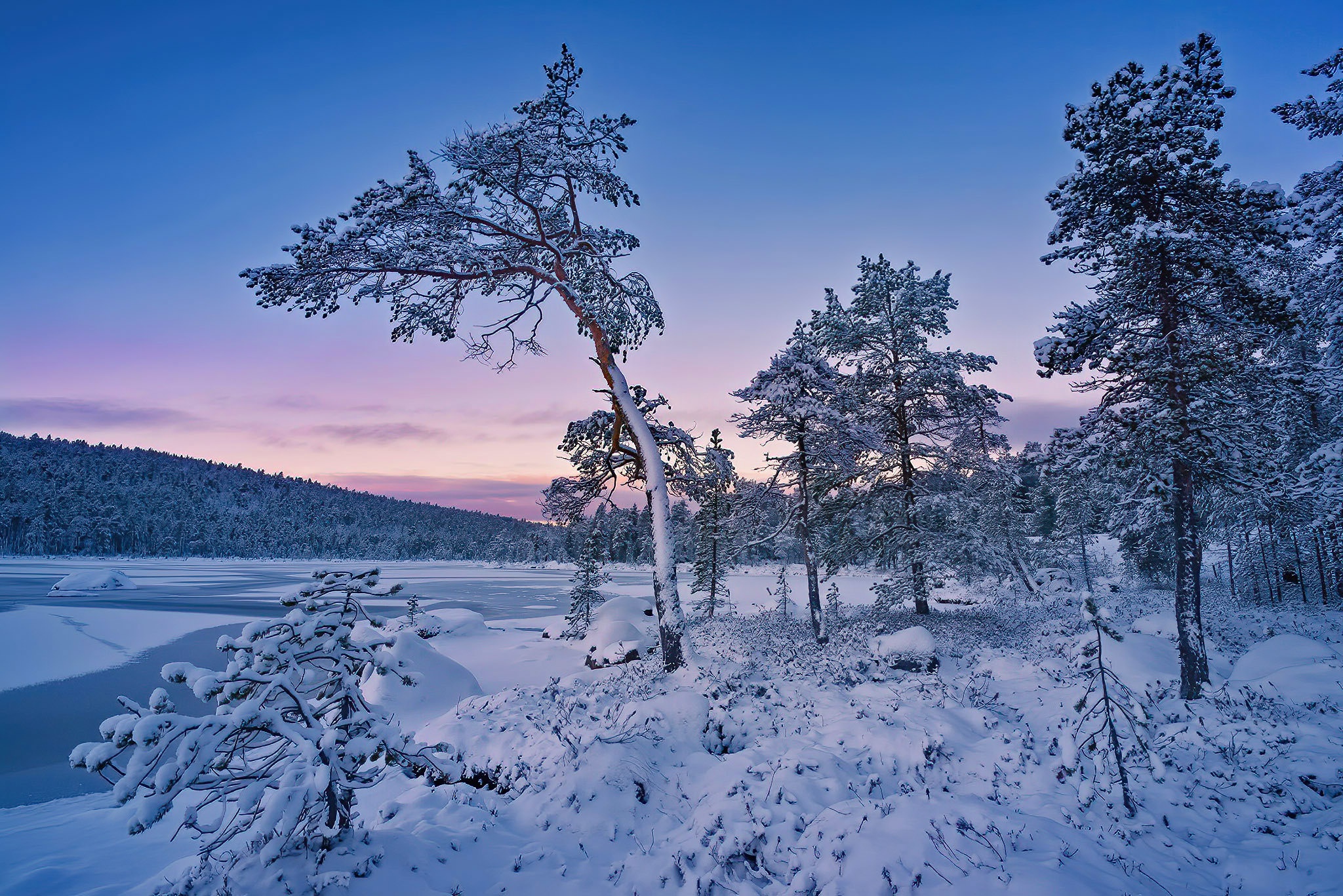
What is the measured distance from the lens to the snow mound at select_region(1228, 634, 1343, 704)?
865 cm

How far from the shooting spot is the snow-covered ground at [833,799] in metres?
4.17

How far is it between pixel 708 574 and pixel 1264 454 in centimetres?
2602

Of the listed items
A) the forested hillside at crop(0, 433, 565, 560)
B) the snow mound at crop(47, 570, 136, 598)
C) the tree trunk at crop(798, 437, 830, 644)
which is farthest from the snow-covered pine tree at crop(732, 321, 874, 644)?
the forested hillside at crop(0, 433, 565, 560)

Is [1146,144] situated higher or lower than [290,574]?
higher

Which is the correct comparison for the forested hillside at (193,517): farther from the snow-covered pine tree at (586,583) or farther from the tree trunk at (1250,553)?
the tree trunk at (1250,553)

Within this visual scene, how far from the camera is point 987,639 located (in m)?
15.7

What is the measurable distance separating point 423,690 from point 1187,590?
15319mm

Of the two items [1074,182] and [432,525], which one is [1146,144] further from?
[432,525]

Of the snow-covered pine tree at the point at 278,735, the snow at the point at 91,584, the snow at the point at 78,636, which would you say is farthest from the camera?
the snow at the point at 91,584

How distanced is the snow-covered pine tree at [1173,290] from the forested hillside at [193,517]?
13172 cm

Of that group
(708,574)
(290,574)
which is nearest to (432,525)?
(290,574)

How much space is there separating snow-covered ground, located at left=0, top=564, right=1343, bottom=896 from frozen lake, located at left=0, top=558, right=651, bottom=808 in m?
4.03

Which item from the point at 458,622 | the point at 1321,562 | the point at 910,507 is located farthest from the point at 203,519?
the point at 1321,562

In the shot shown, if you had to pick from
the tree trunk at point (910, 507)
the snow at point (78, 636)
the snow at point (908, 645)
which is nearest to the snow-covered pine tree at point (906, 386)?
the tree trunk at point (910, 507)
